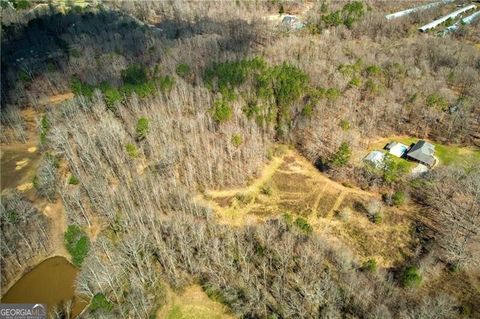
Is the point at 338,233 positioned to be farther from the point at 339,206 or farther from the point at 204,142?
the point at 204,142

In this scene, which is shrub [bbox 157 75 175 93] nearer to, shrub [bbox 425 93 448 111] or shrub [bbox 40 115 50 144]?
shrub [bbox 40 115 50 144]

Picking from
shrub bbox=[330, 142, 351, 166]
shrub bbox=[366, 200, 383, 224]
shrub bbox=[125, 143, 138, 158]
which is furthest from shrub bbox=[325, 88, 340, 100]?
shrub bbox=[125, 143, 138, 158]

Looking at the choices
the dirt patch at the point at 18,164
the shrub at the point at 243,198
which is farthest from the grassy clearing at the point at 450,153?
the dirt patch at the point at 18,164

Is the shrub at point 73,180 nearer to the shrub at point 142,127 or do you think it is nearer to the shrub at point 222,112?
the shrub at point 142,127

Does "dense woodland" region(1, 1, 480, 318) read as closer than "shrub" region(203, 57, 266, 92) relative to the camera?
Yes

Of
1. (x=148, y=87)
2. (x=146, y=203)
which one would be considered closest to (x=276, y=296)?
(x=146, y=203)

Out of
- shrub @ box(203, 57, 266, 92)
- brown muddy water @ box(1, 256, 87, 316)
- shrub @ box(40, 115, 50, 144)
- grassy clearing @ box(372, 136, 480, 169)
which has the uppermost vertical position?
shrub @ box(203, 57, 266, 92)

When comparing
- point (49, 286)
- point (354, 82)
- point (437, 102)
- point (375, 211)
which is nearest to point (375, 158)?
point (375, 211)
